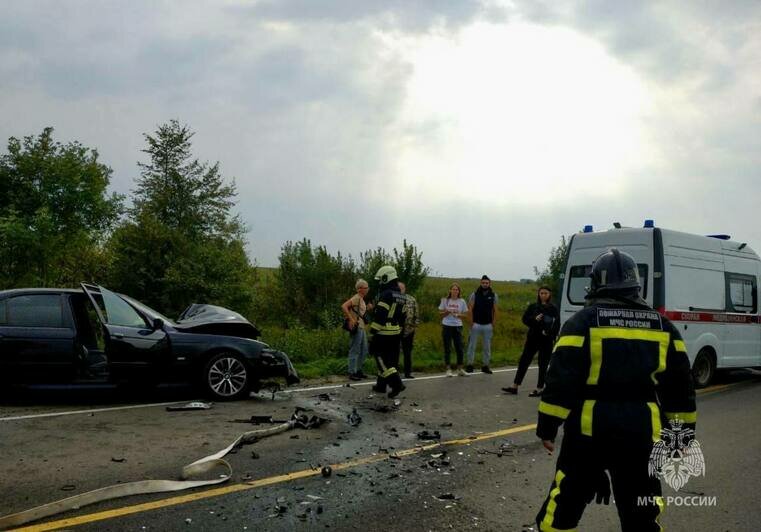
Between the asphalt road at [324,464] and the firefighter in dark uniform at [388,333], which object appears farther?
the firefighter in dark uniform at [388,333]

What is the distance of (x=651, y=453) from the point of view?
2.91m

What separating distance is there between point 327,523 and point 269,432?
2.35m

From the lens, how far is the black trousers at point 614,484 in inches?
112

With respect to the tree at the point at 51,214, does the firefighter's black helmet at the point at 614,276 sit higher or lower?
lower

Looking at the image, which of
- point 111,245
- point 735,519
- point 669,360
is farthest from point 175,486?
point 111,245

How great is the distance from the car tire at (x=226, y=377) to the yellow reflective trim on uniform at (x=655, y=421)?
6366mm

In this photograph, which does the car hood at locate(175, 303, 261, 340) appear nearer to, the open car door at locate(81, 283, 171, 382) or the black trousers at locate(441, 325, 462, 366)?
the open car door at locate(81, 283, 171, 382)

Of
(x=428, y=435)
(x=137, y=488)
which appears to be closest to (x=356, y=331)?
(x=428, y=435)

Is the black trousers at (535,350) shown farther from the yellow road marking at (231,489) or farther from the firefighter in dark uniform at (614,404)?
the firefighter in dark uniform at (614,404)

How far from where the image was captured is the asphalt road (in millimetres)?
4246

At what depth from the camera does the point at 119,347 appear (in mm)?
7785

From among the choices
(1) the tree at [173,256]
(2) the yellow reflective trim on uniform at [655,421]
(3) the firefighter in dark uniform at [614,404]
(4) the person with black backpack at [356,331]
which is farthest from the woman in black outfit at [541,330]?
(1) the tree at [173,256]

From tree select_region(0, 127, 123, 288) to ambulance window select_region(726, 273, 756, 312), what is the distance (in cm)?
2134

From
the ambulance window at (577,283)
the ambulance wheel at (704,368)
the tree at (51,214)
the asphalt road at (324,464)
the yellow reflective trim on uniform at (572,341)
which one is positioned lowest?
the asphalt road at (324,464)
